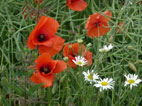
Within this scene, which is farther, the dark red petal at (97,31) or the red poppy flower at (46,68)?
the dark red petal at (97,31)

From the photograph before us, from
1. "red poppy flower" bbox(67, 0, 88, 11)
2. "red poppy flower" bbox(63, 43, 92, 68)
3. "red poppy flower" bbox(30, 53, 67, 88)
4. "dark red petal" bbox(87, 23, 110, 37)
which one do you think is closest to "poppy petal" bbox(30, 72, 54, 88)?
"red poppy flower" bbox(30, 53, 67, 88)

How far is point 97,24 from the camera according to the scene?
4.45ft

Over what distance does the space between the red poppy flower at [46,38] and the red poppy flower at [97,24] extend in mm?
149

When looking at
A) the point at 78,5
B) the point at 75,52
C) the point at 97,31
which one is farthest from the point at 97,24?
the point at 78,5

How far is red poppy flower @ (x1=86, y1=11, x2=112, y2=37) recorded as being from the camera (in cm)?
132

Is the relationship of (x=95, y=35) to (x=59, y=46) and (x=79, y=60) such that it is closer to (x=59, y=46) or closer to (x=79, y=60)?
(x=59, y=46)

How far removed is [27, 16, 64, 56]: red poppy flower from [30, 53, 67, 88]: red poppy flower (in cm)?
9

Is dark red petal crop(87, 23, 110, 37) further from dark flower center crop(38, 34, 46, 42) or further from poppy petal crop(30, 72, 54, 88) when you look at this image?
poppy petal crop(30, 72, 54, 88)

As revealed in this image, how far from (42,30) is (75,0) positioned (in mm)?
425

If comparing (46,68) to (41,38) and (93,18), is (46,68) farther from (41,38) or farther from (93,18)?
(93,18)

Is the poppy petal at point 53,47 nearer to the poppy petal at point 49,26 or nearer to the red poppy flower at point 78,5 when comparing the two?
the poppy petal at point 49,26

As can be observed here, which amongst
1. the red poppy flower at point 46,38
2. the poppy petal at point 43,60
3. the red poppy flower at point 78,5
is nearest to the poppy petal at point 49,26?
the red poppy flower at point 46,38

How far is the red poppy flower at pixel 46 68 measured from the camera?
110cm

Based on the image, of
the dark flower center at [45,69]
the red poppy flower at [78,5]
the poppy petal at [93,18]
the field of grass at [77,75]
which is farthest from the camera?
the red poppy flower at [78,5]
